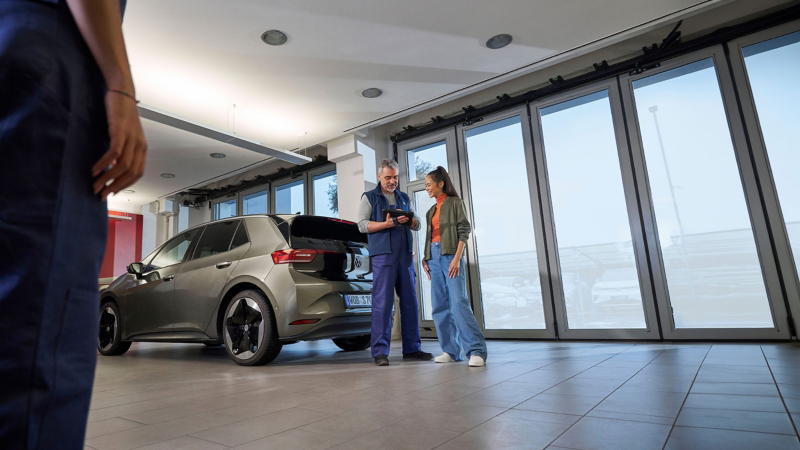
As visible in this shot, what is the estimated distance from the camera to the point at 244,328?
11.7 feet

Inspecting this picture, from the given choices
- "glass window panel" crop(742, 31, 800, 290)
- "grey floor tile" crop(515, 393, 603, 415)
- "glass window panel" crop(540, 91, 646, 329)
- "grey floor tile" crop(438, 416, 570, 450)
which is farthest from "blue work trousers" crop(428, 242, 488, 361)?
"glass window panel" crop(742, 31, 800, 290)

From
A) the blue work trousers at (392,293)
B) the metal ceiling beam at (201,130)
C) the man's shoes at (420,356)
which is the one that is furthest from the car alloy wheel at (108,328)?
the man's shoes at (420,356)

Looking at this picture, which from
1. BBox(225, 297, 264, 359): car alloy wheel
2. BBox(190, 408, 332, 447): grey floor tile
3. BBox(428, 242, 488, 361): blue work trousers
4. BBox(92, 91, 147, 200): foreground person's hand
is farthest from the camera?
BBox(225, 297, 264, 359): car alloy wheel

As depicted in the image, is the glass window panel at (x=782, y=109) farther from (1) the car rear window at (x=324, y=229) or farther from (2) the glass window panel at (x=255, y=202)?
(2) the glass window panel at (x=255, y=202)

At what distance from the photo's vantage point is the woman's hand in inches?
128

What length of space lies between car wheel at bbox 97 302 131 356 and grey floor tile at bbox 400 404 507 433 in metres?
4.06

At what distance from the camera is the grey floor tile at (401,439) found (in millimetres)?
1414

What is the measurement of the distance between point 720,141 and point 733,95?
0.47 m

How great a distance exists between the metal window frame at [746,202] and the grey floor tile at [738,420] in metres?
3.17

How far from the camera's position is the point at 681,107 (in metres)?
4.77

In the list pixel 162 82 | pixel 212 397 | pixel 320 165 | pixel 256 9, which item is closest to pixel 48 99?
pixel 212 397

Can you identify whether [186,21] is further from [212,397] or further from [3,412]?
[3,412]

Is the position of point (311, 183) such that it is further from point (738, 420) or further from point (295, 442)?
point (738, 420)

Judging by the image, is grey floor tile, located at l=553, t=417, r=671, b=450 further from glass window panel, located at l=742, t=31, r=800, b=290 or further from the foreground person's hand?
glass window panel, located at l=742, t=31, r=800, b=290
